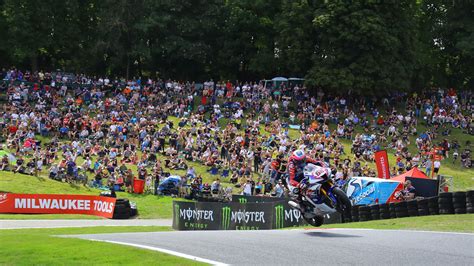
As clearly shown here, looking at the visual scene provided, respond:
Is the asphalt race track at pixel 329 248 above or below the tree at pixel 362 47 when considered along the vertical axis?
below

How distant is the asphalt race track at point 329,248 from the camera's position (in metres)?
12.1

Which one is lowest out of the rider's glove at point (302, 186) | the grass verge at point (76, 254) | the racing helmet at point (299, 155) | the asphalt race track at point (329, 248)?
the grass verge at point (76, 254)

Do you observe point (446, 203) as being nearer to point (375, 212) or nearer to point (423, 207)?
point (423, 207)

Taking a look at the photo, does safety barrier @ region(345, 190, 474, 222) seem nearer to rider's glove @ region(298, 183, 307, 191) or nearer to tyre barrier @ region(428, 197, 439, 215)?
tyre barrier @ region(428, 197, 439, 215)

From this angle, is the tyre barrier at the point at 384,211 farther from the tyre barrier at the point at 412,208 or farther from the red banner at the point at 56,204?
the red banner at the point at 56,204

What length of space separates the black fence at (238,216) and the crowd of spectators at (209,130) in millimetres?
7741

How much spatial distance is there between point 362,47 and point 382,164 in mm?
24238

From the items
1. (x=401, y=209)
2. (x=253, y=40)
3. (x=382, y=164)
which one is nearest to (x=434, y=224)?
(x=401, y=209)

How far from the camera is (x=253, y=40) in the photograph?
68375 millimetres

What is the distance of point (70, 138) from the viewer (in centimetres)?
4469

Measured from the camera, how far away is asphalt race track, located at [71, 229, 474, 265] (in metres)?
12.1

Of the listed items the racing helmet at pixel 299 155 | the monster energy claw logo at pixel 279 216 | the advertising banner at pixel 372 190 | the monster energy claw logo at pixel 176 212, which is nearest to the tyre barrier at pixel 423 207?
the monster energy claw logo at pixel 279 216

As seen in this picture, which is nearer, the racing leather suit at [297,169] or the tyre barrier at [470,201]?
the racing leather suit at [297,169]

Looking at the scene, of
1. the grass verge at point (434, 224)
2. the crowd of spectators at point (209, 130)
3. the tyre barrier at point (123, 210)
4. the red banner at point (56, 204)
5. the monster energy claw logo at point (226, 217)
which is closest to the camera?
the grass verge at point (434, 224)
